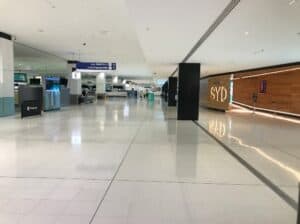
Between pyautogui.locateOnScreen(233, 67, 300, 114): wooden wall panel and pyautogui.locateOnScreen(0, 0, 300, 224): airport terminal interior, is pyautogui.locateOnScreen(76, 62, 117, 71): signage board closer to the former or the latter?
pyautogui.locateOnScreen(0, 0, 300, 224): airport terminal interior

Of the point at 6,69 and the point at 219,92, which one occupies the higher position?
the point at 6,69

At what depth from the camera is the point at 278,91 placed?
55.1 ft

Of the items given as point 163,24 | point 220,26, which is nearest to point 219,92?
point 220,26

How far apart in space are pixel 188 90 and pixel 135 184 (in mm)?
9060

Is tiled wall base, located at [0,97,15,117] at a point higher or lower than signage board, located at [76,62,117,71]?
lower

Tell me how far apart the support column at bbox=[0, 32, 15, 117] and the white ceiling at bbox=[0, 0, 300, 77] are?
60 centimetres

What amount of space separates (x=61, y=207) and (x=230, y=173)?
2.67 m

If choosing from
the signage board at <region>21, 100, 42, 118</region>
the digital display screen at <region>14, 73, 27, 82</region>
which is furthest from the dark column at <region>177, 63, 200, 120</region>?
the digital display screen at <region>14, 73, 27, 82</region>

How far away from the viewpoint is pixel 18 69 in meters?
26.3

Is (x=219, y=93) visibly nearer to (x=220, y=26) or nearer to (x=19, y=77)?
(x=220, y=26)

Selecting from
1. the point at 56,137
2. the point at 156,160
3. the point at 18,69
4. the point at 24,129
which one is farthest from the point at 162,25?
the point at 18,69

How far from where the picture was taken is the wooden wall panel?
14.9 metres

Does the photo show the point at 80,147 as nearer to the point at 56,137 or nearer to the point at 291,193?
the point at 56,137

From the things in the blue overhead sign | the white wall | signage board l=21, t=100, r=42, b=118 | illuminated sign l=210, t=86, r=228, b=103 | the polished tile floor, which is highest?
the blue overhead sign
